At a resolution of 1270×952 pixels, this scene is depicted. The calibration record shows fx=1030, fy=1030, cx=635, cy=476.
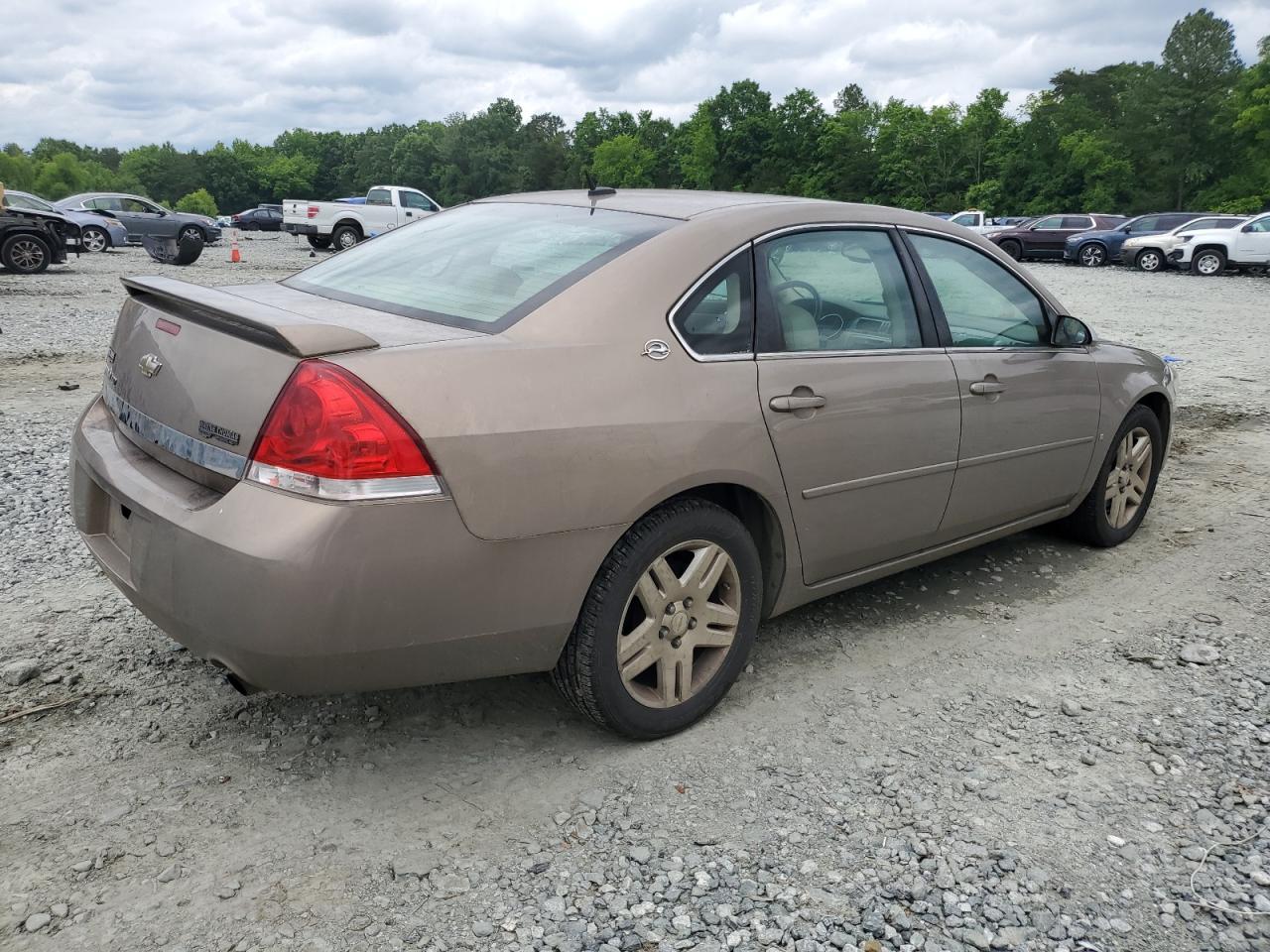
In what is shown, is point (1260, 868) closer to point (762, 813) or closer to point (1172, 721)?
point (1172, 721)

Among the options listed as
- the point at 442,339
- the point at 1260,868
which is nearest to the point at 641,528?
the point at 442,339

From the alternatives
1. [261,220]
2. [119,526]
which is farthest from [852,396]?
[261,220]

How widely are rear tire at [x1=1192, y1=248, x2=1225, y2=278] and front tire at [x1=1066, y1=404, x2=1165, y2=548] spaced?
2444 centimetres

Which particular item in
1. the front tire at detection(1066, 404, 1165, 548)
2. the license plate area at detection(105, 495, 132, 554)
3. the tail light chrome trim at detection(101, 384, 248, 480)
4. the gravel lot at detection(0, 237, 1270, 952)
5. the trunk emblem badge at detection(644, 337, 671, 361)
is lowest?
the gravel lot at detection(0, 237, 1270, 952)

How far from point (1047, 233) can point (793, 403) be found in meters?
32.9

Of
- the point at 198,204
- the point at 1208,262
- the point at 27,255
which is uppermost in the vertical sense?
the point at 198,204

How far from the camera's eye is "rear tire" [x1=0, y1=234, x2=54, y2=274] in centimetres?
1702

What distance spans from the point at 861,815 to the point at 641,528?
0.97 meters

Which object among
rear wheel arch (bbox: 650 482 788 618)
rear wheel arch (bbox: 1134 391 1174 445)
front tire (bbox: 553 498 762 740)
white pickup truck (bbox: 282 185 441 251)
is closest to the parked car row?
white pickup truck (bbox: 282 185 441 251)

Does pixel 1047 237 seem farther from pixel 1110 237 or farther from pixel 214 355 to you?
pixel 214 355

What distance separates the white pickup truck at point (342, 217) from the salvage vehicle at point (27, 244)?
33.2ft

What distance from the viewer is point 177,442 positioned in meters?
2.69

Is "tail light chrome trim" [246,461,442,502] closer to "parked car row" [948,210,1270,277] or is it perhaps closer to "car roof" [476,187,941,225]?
"car roof" [476,187,941,225]

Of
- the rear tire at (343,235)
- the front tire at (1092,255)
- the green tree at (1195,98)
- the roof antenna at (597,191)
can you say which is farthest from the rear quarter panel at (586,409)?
the green tree at (1195,98)
